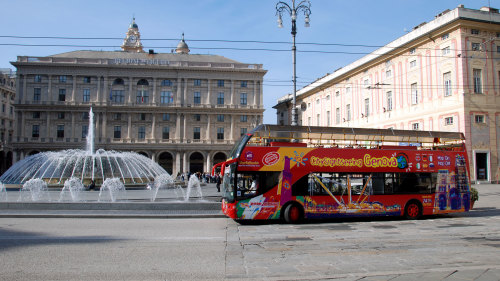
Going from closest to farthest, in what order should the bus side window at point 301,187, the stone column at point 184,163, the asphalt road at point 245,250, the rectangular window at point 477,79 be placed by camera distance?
the asphalt road at point 245,250 → the bus side window at point 301,187 → the rectangular window at point 477,79 → the stone column at point 184,163

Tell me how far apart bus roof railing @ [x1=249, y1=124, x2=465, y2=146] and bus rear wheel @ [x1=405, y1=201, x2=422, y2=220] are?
251cm

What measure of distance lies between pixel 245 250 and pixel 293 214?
196 inches

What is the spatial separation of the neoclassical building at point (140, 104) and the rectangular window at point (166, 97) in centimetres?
16

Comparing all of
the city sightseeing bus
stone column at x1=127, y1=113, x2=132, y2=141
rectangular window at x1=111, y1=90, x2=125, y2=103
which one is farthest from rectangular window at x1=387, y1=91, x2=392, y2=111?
rectangular window at x1=111, y1=90, x2=125, y2=103

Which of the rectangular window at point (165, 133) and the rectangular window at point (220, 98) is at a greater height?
the rectangular window at point (220, 98)

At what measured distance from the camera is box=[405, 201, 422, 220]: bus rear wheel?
14.7 m

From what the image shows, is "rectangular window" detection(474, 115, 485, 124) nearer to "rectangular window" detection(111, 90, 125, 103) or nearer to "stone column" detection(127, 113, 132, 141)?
"stone column" detection(127, 113, 132, 141)

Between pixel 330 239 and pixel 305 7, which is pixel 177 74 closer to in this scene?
pixel 305 7

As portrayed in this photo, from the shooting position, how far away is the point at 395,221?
14.5m

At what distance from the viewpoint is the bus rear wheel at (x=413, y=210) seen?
14672 millimetres

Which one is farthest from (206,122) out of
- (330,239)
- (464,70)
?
(330,239)

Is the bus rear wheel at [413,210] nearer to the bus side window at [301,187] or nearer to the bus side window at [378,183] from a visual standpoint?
the bus side window at [378,183]

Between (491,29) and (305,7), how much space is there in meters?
24.7

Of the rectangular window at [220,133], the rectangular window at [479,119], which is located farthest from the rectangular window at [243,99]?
the rectangular window at [479,119]
